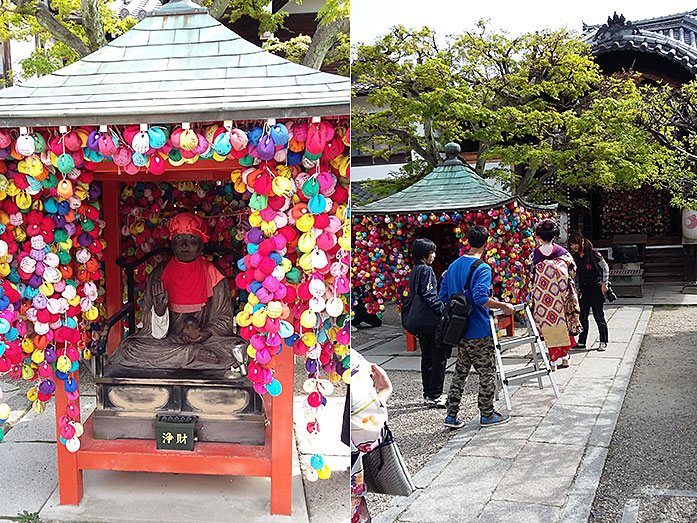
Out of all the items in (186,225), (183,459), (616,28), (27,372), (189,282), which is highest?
(616,28)

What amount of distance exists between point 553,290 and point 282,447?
1884 millimetres

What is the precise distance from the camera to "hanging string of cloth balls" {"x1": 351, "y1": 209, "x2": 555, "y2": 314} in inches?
158

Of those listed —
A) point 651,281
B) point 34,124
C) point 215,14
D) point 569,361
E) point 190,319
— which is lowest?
point 190,319

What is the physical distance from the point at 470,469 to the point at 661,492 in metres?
0.67

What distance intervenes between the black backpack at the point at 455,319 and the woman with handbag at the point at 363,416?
4.38 ft

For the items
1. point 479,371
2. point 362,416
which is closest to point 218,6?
point 479,371

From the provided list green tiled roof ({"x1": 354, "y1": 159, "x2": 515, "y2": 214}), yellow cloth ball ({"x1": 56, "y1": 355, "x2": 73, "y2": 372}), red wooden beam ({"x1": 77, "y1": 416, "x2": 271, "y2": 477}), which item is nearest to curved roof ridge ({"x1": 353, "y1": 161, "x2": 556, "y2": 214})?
green tiled roof ({"x1": 354, "y1": 159, "x2": 515, "y2": 214})

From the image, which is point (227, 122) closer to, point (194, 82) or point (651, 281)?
point (194, 82)

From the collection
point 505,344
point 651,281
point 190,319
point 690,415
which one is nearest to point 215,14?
point 190,319

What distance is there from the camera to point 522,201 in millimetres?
4094

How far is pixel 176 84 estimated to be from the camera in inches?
124

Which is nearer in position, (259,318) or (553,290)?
(259,318)

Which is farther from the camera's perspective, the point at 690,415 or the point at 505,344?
the point at 505,344

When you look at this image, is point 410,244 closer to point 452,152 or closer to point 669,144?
point 452,152
